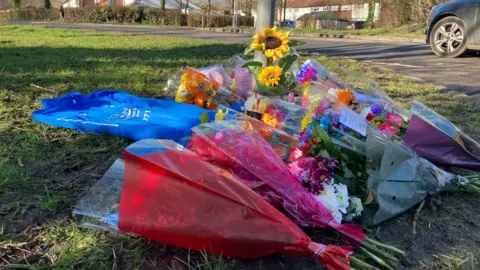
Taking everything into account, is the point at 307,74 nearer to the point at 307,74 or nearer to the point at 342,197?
the point at 307,74

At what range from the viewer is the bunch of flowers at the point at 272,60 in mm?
2641

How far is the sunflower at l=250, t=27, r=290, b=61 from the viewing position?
263 centimetres

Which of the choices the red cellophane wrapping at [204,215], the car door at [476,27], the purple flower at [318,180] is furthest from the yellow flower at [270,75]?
the car door at [476,27]

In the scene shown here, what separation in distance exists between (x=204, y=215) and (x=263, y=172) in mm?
419

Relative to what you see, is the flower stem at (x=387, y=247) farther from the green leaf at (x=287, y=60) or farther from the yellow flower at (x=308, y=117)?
the green leaf at (x=287, y=60)

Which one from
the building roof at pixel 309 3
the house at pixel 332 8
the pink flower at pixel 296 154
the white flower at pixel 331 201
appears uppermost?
the building roof at pixel 309 3

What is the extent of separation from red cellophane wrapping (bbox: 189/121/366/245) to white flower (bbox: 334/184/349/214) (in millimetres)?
77

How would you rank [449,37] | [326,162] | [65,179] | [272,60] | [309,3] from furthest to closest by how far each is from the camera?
[309,3] < [449,37] < [272,60] < [65,179] < [326,162]

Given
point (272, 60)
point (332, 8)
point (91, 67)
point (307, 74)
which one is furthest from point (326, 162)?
point (332, 8)

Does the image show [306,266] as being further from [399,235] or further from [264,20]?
[264,20]

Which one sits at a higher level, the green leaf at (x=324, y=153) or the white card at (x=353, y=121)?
the white card at (x=353, y=121)

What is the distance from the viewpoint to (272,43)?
2645 millimetres

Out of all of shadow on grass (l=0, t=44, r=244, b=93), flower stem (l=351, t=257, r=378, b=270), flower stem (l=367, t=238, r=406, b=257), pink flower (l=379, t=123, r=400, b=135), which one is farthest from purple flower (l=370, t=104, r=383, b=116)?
shadow on grass (l=0, t=44, r=244, b=93)

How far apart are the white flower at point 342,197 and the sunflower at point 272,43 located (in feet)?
3.87
